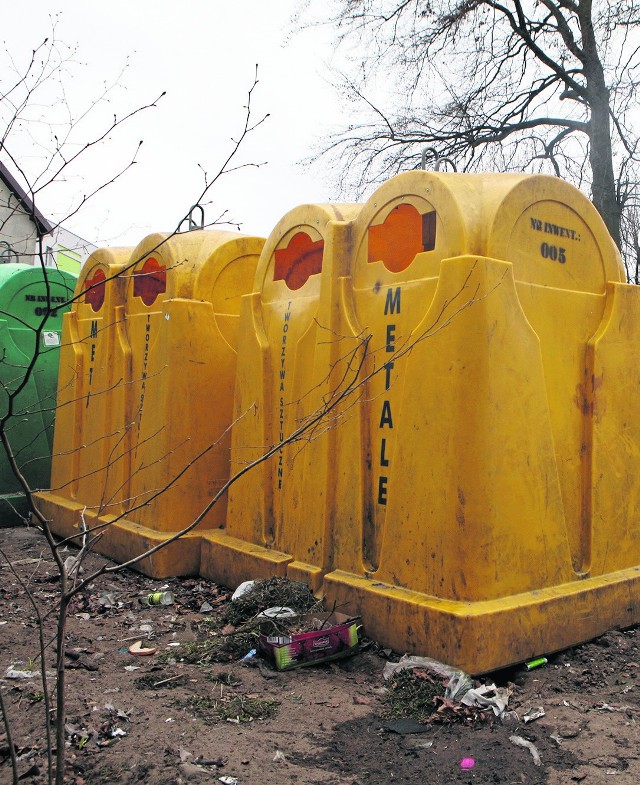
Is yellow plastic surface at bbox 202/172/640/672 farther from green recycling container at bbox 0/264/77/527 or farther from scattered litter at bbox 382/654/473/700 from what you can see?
green recycling container at bbox 0/264/77/527

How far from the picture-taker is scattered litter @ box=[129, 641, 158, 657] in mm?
3629

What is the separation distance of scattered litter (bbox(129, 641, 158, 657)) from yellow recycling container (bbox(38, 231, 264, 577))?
1037mm

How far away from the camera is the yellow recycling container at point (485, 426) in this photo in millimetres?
3211

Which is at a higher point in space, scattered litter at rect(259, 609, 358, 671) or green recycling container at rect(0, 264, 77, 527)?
green recycling container at rect(0, 264, 77, 527)

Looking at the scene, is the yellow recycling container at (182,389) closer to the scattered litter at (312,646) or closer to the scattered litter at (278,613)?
the scattered litter at (278,613)

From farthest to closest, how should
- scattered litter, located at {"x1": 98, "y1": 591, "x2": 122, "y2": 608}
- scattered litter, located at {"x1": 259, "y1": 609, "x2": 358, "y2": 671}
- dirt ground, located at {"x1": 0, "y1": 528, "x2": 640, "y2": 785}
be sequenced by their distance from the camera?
scattered litter, located at {"x1": 98, "y1": 591, "x2": 122, "y2": 608}, scattered litter, located at {"x1": 259, "y1": 609, "x2": 358, "y2": 671}, dirt ground, located at {"x1": 0, "y1": 528, "x2": 640, "y2": 785}

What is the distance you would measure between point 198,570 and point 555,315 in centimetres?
271

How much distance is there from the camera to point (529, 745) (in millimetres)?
2588

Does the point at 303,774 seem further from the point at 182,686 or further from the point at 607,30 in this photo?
the point at 607,30

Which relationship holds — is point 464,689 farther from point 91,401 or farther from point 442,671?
point 91,401

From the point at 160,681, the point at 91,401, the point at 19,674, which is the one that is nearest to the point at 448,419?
the point at 160,681

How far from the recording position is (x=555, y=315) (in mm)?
3627

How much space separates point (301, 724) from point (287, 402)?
195cm

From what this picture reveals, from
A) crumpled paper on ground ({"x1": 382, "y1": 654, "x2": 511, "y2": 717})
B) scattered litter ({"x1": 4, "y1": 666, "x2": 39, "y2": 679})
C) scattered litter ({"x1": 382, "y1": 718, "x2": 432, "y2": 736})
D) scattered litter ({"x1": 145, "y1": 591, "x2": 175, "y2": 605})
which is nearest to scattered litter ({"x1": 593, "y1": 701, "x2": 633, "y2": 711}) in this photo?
crumpled paper on ground ({"x1": 382, "y1": 654, "x2": 511, "y2": 717})
